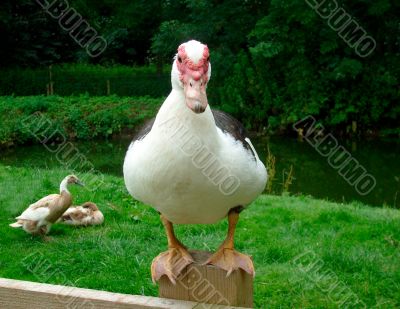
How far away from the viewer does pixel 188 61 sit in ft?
5.57

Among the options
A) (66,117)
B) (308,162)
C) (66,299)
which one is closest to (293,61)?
(308,162)

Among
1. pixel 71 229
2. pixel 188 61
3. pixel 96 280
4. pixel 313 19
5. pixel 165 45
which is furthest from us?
pixel 165 45

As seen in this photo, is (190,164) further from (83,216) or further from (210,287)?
(83,216)

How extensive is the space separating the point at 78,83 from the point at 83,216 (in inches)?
683

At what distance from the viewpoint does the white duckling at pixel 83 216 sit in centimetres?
559

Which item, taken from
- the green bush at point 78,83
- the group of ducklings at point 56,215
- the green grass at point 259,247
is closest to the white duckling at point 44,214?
the group of ducklings at point 56,215

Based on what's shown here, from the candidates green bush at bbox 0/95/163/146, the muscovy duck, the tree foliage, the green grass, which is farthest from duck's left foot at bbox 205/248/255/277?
the tree foliage

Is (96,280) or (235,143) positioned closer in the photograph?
(235,143)

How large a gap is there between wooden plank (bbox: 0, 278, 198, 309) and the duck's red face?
21.7 inches

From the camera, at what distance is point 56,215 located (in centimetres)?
541

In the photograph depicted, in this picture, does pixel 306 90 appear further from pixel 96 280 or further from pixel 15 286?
pixel 15 286

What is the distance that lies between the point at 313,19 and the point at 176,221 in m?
16.0

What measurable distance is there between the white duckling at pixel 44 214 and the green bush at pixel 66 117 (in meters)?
10.1

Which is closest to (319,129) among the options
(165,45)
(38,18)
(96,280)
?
(165,45)
